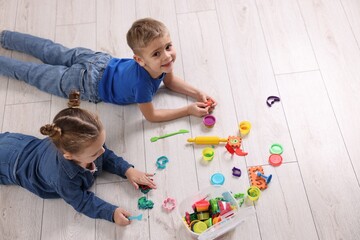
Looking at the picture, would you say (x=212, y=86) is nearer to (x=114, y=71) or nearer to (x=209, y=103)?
(x=209, y=103)

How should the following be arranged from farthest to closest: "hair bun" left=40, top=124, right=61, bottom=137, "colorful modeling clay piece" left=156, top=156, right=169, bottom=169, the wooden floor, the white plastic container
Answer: "colorful modeling clay piece" left=156, top=156, right=169, bottom=169 < the wooden floor < the white plastic container < "hair bun" left=40, top=124, right=61, bottom=137

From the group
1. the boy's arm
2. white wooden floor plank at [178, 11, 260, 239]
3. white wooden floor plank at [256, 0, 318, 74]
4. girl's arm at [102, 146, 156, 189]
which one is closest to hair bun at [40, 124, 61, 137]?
girl's arm at [102, 146, 156, 189]

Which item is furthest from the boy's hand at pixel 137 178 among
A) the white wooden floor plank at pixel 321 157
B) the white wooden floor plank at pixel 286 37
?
the white wooden floor plank at pixel 286 37

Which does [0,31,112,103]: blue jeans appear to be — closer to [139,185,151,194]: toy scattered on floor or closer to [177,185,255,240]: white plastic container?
[139,185,151,194]: toy scattered on floor

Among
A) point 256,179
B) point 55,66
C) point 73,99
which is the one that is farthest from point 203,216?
point 55,66

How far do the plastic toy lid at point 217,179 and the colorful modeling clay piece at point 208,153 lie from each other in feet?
0.22

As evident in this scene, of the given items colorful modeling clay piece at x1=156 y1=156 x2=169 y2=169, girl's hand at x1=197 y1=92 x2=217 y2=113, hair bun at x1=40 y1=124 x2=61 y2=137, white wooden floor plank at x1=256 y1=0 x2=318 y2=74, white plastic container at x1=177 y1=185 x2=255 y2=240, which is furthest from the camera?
white wooden floor plank at x1=256 y1=0 x2=318 y2=74

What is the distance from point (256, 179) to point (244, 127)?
8.5 inches

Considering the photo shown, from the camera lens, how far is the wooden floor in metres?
1.32

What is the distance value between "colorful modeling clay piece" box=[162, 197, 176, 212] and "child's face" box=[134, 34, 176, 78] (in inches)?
17.9

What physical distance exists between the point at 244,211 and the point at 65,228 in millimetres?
616

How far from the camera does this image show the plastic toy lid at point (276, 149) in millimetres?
1426

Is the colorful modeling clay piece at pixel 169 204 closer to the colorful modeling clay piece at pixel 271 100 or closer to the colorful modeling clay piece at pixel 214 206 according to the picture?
the colorful modeling clay piece at pixel 214 206

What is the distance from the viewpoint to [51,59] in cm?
164
